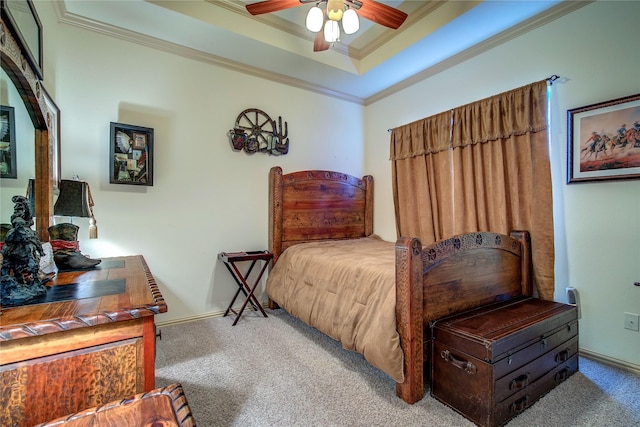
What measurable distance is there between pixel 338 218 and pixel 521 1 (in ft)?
8.25

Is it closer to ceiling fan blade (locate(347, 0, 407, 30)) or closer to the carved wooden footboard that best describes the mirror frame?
ceiling fan blade (locate(347, 0, 407, 30))

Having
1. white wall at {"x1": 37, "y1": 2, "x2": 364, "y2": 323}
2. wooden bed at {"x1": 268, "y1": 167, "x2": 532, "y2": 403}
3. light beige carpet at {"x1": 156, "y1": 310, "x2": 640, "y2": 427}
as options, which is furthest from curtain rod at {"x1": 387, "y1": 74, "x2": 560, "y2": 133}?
white wall at {"x1": 37, "y1": 2, "x2": 364, "y2": 323}

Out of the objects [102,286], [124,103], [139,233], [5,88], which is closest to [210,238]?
[139,233]

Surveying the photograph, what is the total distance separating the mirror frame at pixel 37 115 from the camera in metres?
1.25

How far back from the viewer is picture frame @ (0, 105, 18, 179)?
124cm

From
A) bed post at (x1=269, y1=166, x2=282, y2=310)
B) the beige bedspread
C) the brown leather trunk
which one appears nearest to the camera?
the brown leather trunk

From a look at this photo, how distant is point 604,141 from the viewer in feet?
6.78

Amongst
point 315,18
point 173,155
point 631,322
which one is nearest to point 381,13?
point 315,18

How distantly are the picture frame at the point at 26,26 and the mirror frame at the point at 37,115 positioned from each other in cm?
2

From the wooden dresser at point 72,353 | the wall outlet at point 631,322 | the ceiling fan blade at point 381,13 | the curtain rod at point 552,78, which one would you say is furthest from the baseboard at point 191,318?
the curtain rod at point 552,78

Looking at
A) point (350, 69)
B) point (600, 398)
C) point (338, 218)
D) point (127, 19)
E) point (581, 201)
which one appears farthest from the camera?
point (338, 218)

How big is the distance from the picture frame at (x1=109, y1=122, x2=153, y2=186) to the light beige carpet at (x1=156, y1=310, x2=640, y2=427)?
4.55ft

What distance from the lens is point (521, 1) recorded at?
7.18 feet

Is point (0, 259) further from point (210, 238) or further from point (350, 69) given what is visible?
point (350, 69)
